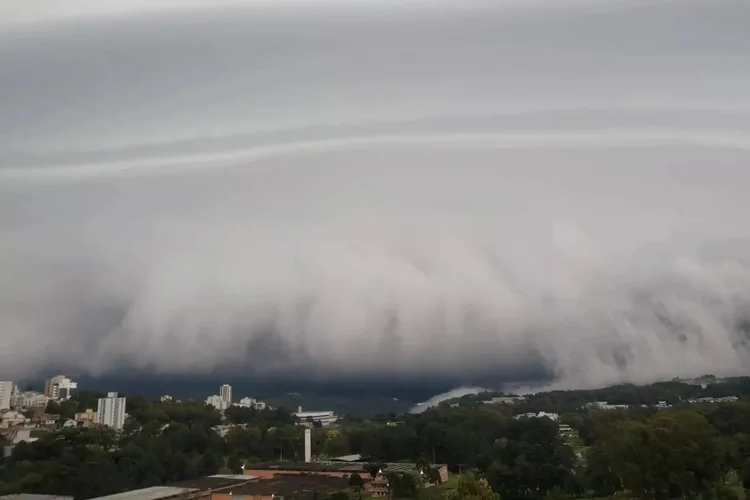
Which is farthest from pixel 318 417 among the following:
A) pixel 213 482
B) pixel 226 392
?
pixel 213 482

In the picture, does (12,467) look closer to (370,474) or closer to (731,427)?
(370,474)

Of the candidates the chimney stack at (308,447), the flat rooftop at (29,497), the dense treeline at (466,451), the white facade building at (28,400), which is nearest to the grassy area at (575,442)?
the dense treeline at (466,451)

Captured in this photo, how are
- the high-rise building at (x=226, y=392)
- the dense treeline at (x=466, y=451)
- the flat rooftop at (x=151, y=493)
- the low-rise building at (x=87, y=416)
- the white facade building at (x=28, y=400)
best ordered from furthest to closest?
the high-rise building at (x=226, y=392), the white facade building at (x=28, y=400), the low-rise building at (x=87, y=416), the flat rooftop at (x=151, y=493), the dense treeline at (x=466, y=451)

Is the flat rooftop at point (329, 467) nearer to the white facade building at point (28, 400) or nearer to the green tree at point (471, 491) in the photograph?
the green tree at point (471, 491)

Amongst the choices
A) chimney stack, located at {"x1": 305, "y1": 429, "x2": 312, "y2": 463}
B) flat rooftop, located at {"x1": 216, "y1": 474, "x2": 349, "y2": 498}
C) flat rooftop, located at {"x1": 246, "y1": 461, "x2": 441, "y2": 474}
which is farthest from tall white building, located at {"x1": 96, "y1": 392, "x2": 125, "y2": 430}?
flat rooftop, located at {"x1": 216, "y1": 474, "x2": 349, "y2": 498}

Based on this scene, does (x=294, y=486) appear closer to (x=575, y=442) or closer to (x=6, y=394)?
(x=575, y=442)

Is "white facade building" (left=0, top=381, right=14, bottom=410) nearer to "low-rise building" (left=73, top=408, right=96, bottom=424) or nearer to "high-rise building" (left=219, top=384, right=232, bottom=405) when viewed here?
"low-rise building" (left=73, top=408, right=96, bottom=424)
